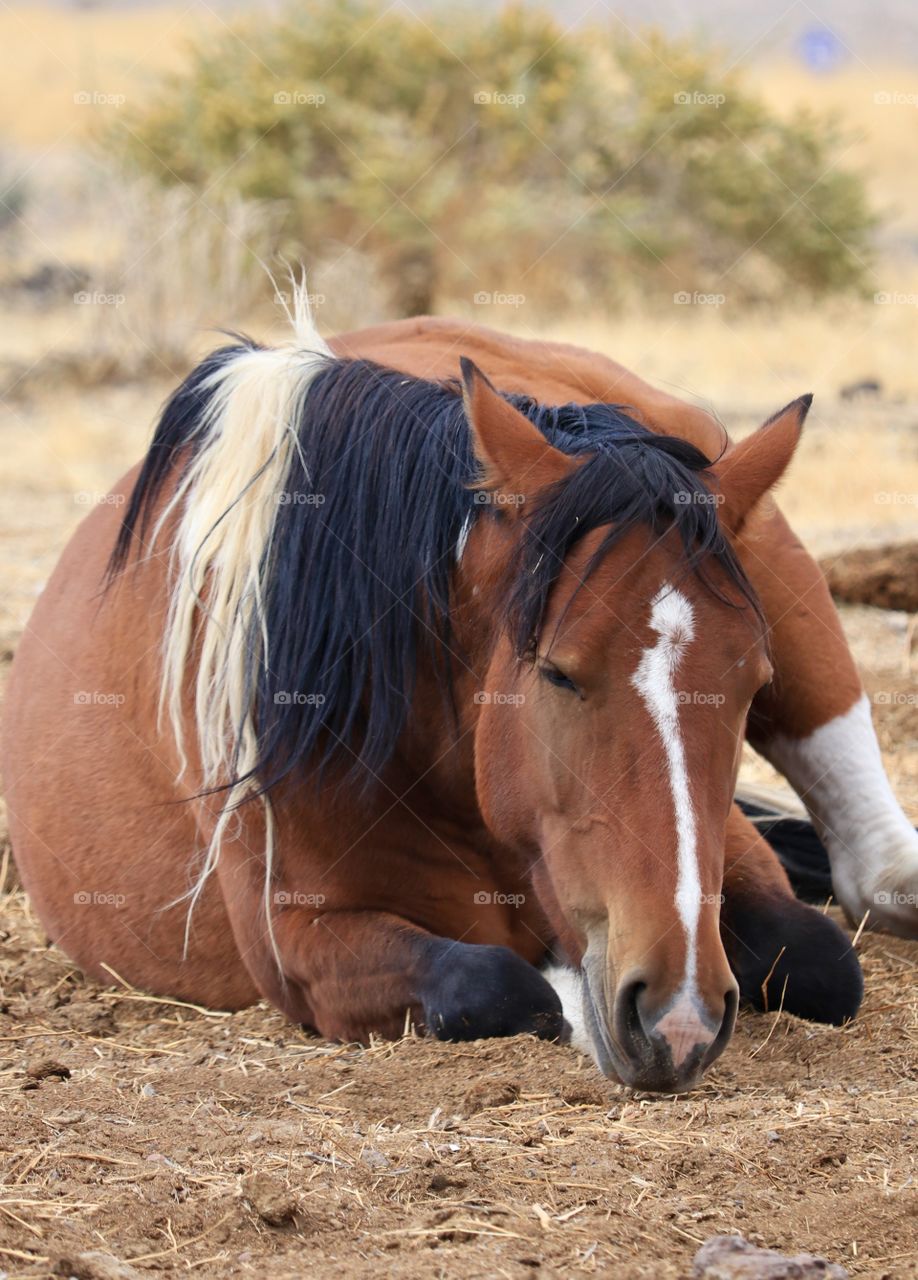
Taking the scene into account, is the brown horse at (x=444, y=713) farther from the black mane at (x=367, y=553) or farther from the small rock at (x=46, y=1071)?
the small rock at (x=46, y=1071)

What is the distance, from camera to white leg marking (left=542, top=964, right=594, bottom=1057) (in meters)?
2.99

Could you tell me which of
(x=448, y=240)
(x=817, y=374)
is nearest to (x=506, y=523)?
(x=817, y=374)

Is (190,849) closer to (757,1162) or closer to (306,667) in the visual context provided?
(306,667)

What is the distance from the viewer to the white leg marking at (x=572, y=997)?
9.81 feet

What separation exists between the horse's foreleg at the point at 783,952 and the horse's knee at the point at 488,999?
56 centimetres

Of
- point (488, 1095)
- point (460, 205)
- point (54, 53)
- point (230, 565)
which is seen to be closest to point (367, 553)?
point (230, 565)

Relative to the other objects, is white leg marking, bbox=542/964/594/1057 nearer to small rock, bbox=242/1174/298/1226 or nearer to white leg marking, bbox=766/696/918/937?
small rock, bbox=242/1174/298/1226

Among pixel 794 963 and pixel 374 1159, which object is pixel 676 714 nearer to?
pixel 374 1159

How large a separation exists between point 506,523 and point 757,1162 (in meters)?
1.30

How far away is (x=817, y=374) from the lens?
495 inches

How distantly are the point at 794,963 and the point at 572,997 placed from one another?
55cm

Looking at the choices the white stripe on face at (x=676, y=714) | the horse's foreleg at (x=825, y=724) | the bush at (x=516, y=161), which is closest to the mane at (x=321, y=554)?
the white stripe on face at (x=676, y=714)

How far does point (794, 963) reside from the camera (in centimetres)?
335

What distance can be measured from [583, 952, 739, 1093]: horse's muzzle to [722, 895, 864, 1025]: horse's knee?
3.00ft
